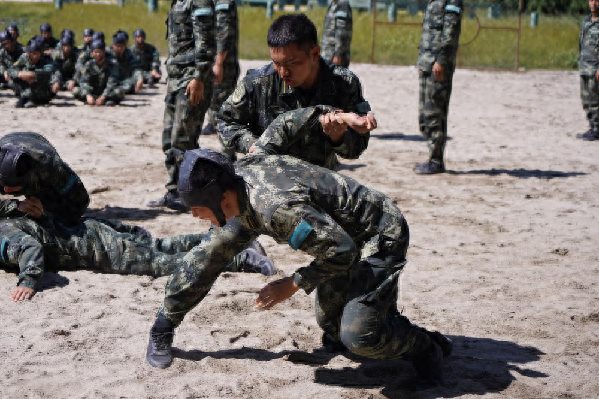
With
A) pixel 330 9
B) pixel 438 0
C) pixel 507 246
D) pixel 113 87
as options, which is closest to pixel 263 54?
pixel 113 87

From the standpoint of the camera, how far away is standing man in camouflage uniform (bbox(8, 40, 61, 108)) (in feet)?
50.5

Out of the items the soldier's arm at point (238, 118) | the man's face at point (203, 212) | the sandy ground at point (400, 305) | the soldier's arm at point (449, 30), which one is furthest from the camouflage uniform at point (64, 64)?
the man's face at point (203, 212)

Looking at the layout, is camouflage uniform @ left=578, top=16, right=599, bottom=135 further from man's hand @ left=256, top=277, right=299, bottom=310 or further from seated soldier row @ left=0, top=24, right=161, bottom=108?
man's hand @ left=256, top=277, right=299, bottom=310

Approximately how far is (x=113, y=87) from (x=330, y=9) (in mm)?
4845

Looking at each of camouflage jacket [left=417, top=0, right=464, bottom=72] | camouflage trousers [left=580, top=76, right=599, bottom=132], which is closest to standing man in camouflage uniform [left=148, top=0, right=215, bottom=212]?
camouflage jacket [left=417, top=0, right=464, bottom=72]

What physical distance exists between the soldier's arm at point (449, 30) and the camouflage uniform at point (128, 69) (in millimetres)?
8169

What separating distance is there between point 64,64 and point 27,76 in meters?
2.60

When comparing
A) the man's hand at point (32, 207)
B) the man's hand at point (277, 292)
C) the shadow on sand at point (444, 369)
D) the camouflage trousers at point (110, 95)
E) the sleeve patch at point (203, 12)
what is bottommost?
the shadow on sand at point (444, 369)

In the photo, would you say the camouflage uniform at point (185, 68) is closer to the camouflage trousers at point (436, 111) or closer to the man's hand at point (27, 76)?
the camouflage trousers at point (436, 111)

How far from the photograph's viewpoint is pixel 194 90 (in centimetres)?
843

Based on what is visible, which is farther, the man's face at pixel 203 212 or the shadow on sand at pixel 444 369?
the shadow on sand at pixel 444 369

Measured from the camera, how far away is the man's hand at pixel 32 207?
652cm

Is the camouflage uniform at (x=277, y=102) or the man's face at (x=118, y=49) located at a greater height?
the camouflage uniform at (x=277, y=102)

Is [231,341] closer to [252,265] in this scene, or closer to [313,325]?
[313,325]
